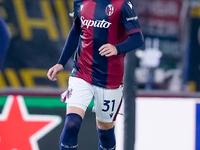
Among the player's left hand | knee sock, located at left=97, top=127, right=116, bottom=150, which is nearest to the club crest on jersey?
the player's left hand

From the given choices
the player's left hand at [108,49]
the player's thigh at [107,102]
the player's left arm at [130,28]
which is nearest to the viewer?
the player's left hand at [108,49]

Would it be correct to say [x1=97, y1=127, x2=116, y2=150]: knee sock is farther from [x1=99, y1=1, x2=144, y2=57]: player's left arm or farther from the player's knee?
[x1=99, y1=1, x2=144, y2=57]: player's left arm

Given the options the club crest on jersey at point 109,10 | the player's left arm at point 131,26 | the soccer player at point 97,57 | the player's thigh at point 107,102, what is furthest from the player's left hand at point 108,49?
the player's thigh at point 107,102

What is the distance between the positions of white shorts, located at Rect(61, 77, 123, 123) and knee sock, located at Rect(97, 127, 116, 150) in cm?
12

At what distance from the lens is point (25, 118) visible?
3236mm

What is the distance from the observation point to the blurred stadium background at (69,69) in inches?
128

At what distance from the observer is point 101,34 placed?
2621 millimetres

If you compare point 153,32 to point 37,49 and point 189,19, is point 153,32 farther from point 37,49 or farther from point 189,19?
point 37,49

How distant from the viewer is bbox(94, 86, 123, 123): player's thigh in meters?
2.71

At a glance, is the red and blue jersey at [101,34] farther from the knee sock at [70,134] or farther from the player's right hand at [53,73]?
the knee sock at [70,134]

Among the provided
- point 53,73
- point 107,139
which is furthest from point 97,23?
point 107,139

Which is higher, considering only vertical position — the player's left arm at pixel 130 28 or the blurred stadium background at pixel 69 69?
the player's left arm at pixel 130 28

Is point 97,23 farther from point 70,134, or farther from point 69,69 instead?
point 69,69

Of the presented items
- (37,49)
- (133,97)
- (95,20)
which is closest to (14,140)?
(133,97)
